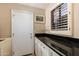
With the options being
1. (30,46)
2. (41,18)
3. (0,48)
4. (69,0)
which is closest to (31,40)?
(30,46)

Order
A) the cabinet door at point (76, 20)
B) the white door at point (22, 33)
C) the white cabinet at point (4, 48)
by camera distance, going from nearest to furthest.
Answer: the cabinet door at point (76, 20) → the white cabinet at point (4, 48) → the white door at point (22, 33)

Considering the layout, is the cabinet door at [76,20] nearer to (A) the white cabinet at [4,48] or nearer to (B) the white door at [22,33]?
(A) the white cabinet at [4,48]

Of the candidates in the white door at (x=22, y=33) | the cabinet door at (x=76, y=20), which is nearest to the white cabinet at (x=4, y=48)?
the white door at (x=22, y=33)

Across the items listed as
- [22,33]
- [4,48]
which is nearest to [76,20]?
[4,48]

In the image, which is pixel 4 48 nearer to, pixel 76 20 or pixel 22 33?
pixel 22 33

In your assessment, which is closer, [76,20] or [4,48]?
[76,20]

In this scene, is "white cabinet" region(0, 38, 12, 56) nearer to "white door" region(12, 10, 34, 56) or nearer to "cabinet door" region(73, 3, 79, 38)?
"white door" region(12, 10, 34, 56)

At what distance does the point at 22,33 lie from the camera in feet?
11.1

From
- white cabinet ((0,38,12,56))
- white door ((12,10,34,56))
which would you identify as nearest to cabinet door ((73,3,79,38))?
white cabinet ((0,38,12,56))

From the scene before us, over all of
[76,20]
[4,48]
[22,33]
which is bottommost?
[4,48]

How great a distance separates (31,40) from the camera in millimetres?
3439

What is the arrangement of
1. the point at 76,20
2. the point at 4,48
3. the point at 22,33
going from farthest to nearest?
the point at 22,33 < the point at 4,48 < the point at 76,20

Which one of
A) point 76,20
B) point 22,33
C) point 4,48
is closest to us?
point 76,20

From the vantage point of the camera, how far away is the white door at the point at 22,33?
3.35m
